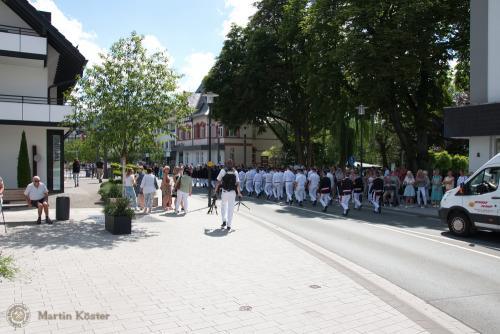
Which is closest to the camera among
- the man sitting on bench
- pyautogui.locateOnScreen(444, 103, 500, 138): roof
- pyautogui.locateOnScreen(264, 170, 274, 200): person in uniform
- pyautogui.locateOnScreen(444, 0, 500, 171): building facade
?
the man sitting on bench

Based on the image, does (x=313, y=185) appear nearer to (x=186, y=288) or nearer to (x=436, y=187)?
(x=436, y=187)

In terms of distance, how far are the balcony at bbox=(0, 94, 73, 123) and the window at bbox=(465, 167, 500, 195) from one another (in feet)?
57.5

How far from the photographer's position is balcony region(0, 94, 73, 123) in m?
22.4

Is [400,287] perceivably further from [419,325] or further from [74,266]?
[74,266]

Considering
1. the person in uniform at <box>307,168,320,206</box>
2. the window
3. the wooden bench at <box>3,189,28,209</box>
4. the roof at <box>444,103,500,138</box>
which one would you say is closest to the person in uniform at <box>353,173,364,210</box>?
the person in uniform at <box>307,168,320,206</box>

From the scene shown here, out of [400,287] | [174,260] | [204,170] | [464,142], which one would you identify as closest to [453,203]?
[400,287]

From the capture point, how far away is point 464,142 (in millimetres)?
43688

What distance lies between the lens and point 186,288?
6.93m

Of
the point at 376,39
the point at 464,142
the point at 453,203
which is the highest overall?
the point at 376,39

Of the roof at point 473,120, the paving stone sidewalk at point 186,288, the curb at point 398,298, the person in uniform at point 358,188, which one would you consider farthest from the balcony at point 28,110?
the roof at point 473,120

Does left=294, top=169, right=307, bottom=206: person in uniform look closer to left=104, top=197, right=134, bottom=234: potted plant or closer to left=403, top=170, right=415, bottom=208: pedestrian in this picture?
left=403, top=170, right=415, bottom=208: pedestrian

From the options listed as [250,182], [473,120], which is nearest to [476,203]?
[473,120]

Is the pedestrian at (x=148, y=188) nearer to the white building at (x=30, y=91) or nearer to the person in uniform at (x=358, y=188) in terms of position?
the white building at (x=30, y=91)

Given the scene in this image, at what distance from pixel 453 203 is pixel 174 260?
27.3 feet
